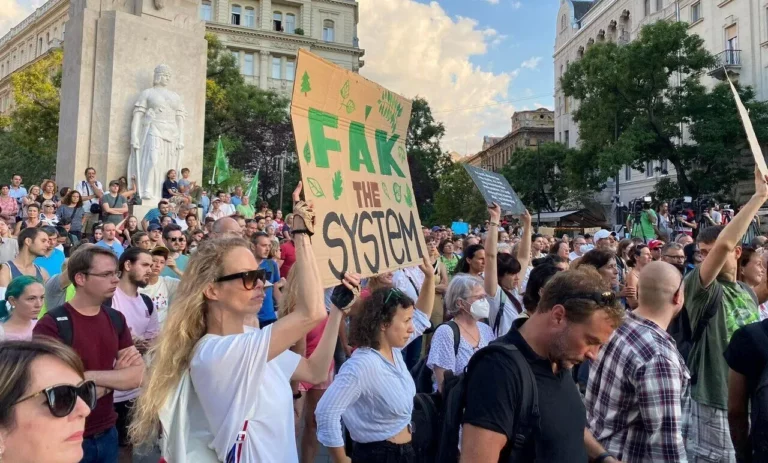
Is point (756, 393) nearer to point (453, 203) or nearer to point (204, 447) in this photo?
point (204, 447)

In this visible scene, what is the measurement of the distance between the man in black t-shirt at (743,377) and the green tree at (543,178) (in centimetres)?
4652

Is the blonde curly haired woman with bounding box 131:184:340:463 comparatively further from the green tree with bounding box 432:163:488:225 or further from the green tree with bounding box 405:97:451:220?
the green tree with bounding box 432:163:488:225

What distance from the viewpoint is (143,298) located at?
15.0 ft

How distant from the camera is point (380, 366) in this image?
328 centimetres

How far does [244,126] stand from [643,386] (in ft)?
122

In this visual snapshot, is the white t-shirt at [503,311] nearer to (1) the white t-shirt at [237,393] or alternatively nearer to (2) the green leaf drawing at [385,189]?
(2) the green leaf drawing at [385,189]

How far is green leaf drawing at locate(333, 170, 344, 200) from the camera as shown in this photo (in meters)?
3.05

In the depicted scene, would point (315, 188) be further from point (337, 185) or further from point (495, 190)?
point (495, 190)

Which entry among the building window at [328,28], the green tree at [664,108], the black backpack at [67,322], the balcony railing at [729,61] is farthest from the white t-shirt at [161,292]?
the building window at [328,28]

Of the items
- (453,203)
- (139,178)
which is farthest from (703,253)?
(453,203)

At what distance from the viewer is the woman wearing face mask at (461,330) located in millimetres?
3938

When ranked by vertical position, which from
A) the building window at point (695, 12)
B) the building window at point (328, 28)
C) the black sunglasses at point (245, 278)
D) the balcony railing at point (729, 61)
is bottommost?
the black sunglasses at point (245, 278)

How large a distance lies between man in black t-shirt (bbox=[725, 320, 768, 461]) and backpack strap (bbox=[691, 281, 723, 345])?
78cm

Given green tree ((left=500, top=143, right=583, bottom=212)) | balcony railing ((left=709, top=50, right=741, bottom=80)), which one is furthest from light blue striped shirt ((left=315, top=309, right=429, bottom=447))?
green tree ((left=500, top=143, right=583, bottom=212))
